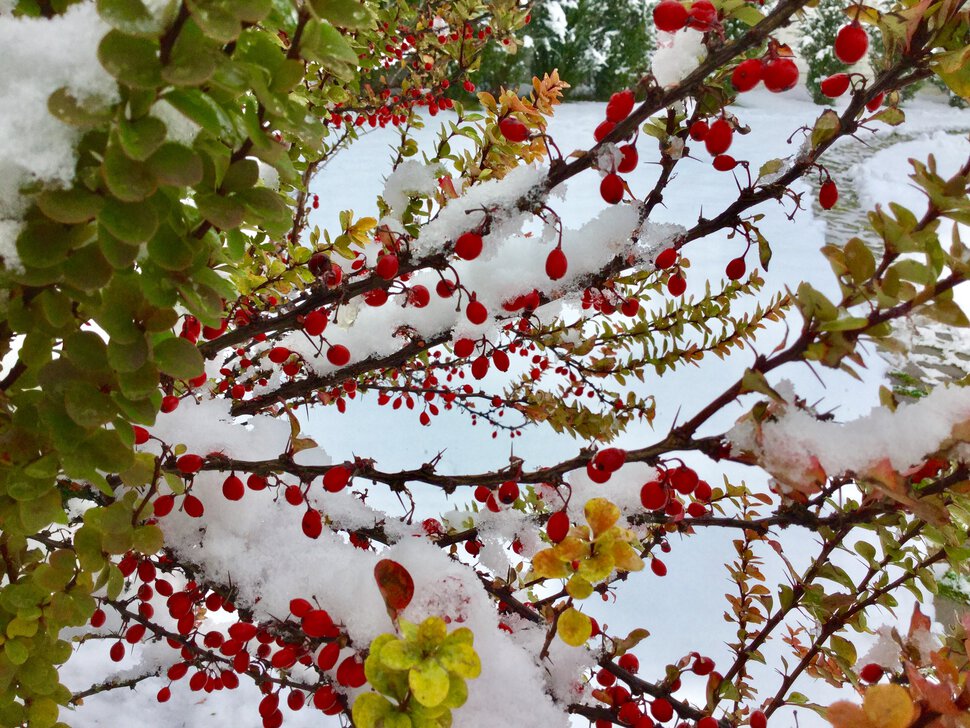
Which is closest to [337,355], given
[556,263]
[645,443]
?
[556,263]

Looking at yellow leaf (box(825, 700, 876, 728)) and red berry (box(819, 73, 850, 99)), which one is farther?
red berry (box(819, 73, 850, 99))

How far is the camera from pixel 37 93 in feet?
1.46

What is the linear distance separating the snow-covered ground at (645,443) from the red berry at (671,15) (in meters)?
0.37

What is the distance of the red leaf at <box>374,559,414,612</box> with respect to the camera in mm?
561

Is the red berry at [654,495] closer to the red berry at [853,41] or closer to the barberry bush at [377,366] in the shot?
the barberry bush at [377,366]

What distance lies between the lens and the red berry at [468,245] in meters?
0.74

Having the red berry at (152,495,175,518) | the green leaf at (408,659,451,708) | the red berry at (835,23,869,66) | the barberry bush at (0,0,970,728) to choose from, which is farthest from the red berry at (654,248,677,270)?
the red berry at (152,495,175,518)

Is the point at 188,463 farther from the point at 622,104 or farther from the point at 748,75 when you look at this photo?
the point at 748,75

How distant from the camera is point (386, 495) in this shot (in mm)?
2617

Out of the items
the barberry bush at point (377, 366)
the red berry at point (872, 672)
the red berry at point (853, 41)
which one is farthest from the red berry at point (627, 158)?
the red berry at point (872, 672)

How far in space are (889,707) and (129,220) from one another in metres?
0.67

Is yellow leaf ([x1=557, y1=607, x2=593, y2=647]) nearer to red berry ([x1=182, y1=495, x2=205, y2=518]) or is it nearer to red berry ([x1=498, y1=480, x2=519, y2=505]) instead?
red berry ([x1=498, y1=480, x2=519, y2=505])

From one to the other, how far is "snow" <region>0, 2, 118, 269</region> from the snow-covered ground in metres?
0.50

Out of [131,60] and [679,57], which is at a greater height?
[679,57]
